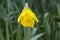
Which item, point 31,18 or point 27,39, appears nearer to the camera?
point 31,18

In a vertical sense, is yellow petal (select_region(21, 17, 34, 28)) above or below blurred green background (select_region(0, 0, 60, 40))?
above

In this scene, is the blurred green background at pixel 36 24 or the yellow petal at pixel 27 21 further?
the blurred green background at pixel 36 24

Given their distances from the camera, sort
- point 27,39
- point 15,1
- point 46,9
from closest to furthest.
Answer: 1. point 27,39
2. point 15,1
3. point 46,9

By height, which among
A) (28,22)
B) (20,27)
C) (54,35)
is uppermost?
(28,22)

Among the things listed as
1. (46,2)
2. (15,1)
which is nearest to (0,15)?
(15,1)

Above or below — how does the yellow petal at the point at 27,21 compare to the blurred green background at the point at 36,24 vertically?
above

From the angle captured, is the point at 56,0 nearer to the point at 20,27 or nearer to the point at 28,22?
the point at 20,27

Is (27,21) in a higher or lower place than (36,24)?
higher

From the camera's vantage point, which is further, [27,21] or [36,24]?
[36,24]
